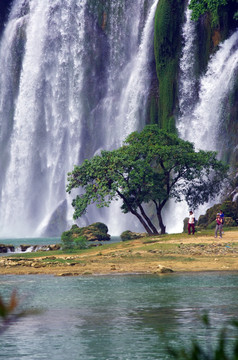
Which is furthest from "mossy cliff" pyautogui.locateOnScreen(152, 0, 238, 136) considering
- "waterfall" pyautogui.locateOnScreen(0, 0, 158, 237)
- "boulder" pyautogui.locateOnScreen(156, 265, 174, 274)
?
"boulder" pyautogui.locateOnScreen(156, 265, 174, 274)

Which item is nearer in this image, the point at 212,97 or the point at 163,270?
the point at 163,270

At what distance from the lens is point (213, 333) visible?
11.6 meters

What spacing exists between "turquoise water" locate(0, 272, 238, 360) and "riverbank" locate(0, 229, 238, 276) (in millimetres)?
2378

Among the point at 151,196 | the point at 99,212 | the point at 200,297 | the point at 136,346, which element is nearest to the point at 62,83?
the point at 99,212

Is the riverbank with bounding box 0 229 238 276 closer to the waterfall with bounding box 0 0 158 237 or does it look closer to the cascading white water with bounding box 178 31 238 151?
the cascading white water with bounding box 178 31 238 151

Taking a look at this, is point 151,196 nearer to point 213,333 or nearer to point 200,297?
point 200,297

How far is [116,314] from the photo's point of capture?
14328 mm

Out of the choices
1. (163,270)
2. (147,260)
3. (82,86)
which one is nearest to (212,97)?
(82,86)

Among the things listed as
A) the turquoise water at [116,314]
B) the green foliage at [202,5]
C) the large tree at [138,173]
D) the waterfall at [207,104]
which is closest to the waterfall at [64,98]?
the waterfall at [207,104]

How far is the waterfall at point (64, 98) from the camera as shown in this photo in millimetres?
70812

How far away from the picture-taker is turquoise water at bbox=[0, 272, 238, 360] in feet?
35.5

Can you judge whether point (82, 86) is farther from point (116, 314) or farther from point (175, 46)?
point (116, 314)

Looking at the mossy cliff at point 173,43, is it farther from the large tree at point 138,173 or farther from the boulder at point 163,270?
the boulder at point 163,270

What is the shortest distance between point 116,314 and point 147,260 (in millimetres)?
12592
